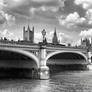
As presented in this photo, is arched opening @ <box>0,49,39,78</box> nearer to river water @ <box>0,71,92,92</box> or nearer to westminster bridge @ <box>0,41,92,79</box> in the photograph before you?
westminster bridge @ <box>0,41,92,79</box>

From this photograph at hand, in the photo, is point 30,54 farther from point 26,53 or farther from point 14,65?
point 14,65

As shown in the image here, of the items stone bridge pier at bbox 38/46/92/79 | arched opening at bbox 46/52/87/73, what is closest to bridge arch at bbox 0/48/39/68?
stone bridge pier at bbox 38/46/92/79

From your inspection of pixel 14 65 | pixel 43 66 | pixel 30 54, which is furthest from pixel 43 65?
pixel 14 65

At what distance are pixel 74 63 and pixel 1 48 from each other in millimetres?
46228

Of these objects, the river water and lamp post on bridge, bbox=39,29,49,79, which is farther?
lamp post on bridge, bbox=39,29,49,79

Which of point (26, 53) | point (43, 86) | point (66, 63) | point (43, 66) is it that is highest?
point (26, 53)

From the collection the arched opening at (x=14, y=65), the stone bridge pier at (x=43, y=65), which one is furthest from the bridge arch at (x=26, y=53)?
the arched opening at (x=14, y=65)

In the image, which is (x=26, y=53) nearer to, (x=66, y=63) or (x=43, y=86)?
(x=43, y=86)

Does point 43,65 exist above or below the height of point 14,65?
below

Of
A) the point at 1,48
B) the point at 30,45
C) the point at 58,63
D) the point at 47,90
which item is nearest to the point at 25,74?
the point at 30,45

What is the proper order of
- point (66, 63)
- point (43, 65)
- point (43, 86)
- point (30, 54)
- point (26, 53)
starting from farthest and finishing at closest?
point (66, 63)
point (43, 65)
point (30, 54)
point (26, 53)
point (43, 86)

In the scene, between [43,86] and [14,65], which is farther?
[14,65]

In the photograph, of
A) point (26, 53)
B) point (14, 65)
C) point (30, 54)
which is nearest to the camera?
point (26, 53)

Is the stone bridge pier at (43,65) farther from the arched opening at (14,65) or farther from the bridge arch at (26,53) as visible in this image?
the arched opening at (14,65)
